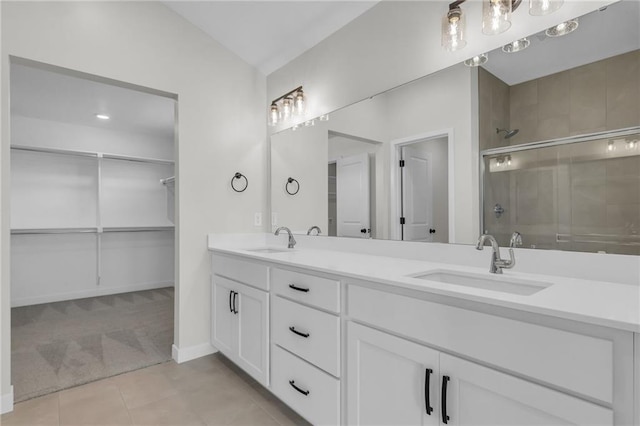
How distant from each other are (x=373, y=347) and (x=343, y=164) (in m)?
1.31

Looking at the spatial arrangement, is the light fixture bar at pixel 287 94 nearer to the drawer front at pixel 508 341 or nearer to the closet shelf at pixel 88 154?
the drawer front at pixel 508 341

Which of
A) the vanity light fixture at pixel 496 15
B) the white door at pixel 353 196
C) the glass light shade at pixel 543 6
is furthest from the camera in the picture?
the white door at pixel 353 196

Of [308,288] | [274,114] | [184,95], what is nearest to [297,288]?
[308,288]

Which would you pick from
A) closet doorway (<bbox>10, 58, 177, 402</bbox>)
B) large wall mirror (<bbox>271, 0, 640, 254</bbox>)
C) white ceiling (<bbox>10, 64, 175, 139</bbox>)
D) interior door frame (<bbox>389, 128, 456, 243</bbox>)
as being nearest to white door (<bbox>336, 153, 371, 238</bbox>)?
large wall mirror (<bbox>271, 0, 640, 254</bbox>)

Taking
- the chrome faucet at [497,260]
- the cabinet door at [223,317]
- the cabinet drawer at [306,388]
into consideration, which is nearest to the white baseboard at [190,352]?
the cabinet door at [223,317]

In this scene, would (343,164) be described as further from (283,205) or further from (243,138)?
(243,138)

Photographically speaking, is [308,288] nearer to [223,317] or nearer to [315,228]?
[315,228]

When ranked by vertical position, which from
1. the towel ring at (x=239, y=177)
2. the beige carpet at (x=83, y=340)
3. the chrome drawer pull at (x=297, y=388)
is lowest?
the beige carpet at (x=83, y=340)

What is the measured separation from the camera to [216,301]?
2.49 m

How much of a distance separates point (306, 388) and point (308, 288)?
0.49 meters

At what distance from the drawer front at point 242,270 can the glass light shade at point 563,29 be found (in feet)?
5.71

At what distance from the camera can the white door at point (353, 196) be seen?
6.99ft

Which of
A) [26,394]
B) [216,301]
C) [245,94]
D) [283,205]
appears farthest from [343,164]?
[26,394]

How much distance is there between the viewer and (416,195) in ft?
6.08
